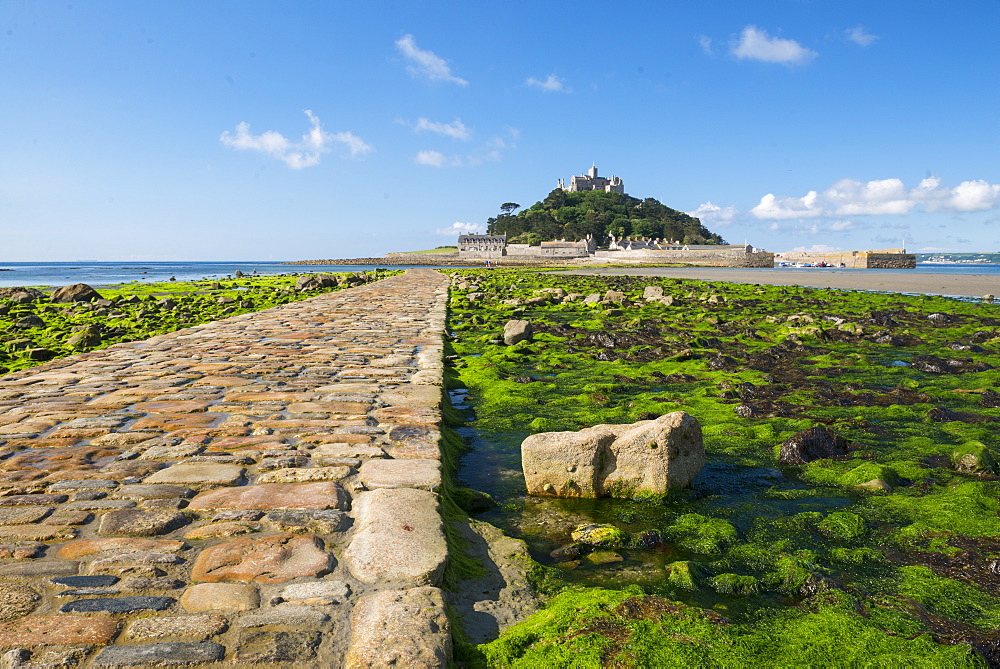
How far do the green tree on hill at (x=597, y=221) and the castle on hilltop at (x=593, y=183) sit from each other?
386 cm

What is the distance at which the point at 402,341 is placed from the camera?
361 inches

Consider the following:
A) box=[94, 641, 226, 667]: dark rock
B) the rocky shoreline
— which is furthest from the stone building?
box=[94, 641, 226, 667]: dark rock

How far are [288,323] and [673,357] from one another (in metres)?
7.39

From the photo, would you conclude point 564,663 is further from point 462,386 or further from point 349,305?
point 349,305

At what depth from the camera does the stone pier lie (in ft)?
6.74

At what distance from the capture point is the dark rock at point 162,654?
191 cm

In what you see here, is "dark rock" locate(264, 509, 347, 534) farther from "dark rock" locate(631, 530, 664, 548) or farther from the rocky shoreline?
"dark rock" locate(631, 530, 664, 548)

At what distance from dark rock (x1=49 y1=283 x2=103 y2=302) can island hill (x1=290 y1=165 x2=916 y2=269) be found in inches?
2851

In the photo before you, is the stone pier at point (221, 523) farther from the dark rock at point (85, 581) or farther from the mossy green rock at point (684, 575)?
the mossy green rock at point (684, 575)

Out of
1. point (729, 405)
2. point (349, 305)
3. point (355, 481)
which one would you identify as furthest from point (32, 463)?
point (349, 305)

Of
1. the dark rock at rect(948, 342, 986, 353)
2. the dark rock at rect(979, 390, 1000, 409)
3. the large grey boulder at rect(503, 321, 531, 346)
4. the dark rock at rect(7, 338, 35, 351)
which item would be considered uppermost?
the large grey boulder at rect(503, 321, 531, 346)

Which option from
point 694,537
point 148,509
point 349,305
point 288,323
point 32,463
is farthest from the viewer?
point 349,305

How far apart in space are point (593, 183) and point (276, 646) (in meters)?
157

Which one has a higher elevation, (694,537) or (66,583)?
(66,583)
